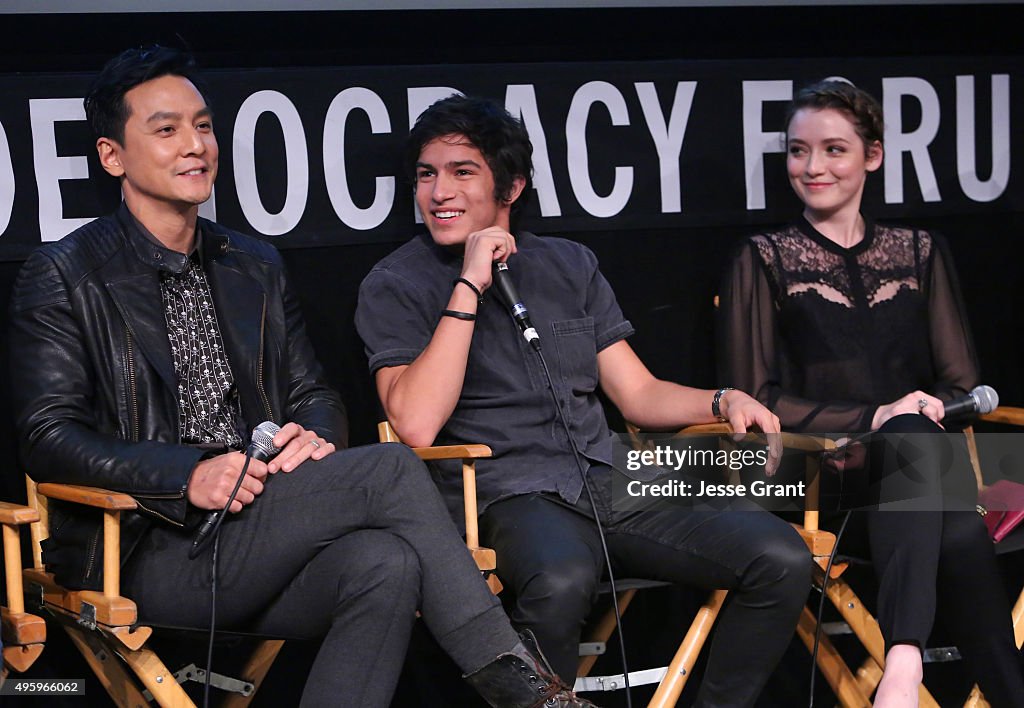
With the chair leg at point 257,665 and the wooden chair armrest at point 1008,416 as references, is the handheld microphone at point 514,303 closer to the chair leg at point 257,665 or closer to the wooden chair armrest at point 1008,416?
the chair leg at point 257,665

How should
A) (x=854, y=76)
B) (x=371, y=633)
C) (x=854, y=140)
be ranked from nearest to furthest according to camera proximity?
(x=371, y=633), (x=854, y=140), (x=854, y=76)

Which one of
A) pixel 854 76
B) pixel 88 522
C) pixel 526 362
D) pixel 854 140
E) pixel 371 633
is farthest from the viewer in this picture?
pixel 854 76

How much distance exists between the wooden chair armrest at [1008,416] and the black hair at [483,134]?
1.42m

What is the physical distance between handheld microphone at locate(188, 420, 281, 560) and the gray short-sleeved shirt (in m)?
0.49

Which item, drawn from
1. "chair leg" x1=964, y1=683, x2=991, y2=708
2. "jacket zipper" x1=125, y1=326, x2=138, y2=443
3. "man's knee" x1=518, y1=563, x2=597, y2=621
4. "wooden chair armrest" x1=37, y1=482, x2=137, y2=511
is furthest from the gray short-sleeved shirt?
"chair leg" x1=964, y1=683, x2=991, y2=708

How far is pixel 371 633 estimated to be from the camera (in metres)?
2.67

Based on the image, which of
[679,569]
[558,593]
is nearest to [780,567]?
[679,569]

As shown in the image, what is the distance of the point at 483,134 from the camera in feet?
11.5

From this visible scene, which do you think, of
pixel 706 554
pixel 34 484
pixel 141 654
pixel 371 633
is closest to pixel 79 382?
pixel 34 484

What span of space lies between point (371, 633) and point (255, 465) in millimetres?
422

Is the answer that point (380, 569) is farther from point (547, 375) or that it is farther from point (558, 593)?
point (547, 375)

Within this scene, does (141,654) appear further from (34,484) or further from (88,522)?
(34,484)

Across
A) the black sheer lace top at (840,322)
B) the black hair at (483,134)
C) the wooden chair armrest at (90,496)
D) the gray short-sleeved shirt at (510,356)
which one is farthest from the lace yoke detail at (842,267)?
the wooden chair armrest at (90,496)

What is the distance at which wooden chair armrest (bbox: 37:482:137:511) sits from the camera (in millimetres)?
2652
